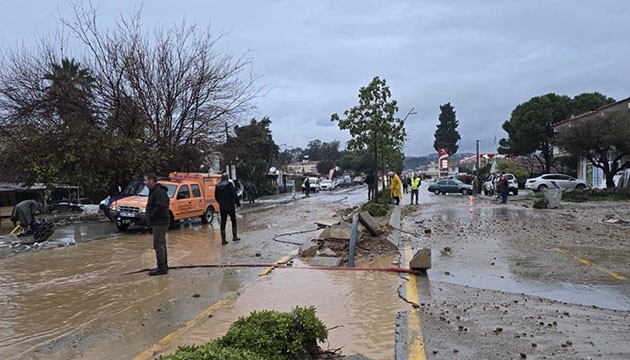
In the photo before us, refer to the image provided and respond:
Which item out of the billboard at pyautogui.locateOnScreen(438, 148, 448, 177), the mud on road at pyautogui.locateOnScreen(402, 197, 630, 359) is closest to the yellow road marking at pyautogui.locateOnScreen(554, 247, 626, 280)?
the mud on road at pyautogui.locateOnScreen(402, 197, 630, 359)

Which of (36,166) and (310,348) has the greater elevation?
(36,166)

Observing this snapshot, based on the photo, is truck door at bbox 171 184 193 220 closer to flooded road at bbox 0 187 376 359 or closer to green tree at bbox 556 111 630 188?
flooded road at bbox 0 187 376 359

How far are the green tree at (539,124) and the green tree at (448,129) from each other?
52.3 m

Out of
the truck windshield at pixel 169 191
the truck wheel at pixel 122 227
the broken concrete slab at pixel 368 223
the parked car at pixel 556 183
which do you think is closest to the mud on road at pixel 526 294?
the broken concrete slab at pixel 368 223

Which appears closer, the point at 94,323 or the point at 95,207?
the point at 94,323

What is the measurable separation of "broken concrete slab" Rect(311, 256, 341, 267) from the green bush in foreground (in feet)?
→ 16.0

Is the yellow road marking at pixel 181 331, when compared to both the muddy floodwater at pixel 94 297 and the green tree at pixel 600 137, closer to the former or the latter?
the muddy floodwater at pixel 94 297

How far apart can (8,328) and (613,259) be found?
1027 centimetres

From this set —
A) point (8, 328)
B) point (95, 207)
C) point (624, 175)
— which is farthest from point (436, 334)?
point (624, 175)

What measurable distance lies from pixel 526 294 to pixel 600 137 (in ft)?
94.2

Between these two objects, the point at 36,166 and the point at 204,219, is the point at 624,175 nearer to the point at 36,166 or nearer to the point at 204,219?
the point at 204,219

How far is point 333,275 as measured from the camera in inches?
326

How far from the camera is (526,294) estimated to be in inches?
275

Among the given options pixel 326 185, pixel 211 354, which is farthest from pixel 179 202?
pixel 326 185
